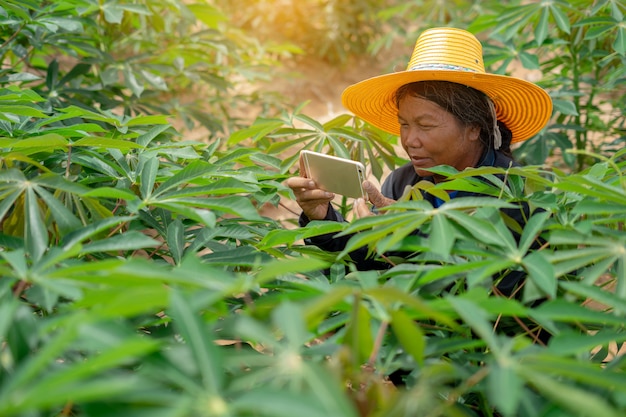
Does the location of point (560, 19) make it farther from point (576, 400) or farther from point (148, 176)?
point (576, 400)

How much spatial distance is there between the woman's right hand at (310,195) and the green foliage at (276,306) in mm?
116

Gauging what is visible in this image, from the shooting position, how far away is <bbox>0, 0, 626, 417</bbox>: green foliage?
2.01 ft

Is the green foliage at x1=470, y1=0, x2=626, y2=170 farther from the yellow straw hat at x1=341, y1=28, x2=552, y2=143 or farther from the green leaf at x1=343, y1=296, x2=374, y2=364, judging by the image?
the green leaf at x1=343, y1=296, x2=374, y2=364

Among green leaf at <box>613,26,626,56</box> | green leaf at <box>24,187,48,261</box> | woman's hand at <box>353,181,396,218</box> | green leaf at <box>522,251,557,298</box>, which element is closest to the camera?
green leaf at <box>522,251,557,298</box>

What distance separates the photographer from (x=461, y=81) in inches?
66.6

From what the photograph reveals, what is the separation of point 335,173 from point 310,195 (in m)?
0.09

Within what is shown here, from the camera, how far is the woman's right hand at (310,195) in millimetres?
1579

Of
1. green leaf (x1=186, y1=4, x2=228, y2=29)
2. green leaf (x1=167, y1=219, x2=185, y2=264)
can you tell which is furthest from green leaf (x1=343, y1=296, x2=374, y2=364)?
green leaf (x1=186, y1=4, x2=228, y2=29)

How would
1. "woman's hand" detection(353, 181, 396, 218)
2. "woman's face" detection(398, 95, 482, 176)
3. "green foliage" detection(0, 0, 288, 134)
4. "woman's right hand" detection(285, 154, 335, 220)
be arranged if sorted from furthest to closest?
"green foliage" detection(0, 0, 288, 134)
"woman's face" detection(398, 95, 482, 176)
"woman's right hand" detection(285, 154, 335, 220)
"woman's hand" detection(353, 181, 396, 218)

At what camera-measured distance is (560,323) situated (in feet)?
3.03

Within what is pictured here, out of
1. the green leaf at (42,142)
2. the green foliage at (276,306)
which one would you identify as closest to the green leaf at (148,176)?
the green foliage at (276,306)

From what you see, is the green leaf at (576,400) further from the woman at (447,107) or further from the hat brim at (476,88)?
the hat brim at (476,88)

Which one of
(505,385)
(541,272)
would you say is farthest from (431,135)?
(505,385)

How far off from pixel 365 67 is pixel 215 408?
4791 millimetres
